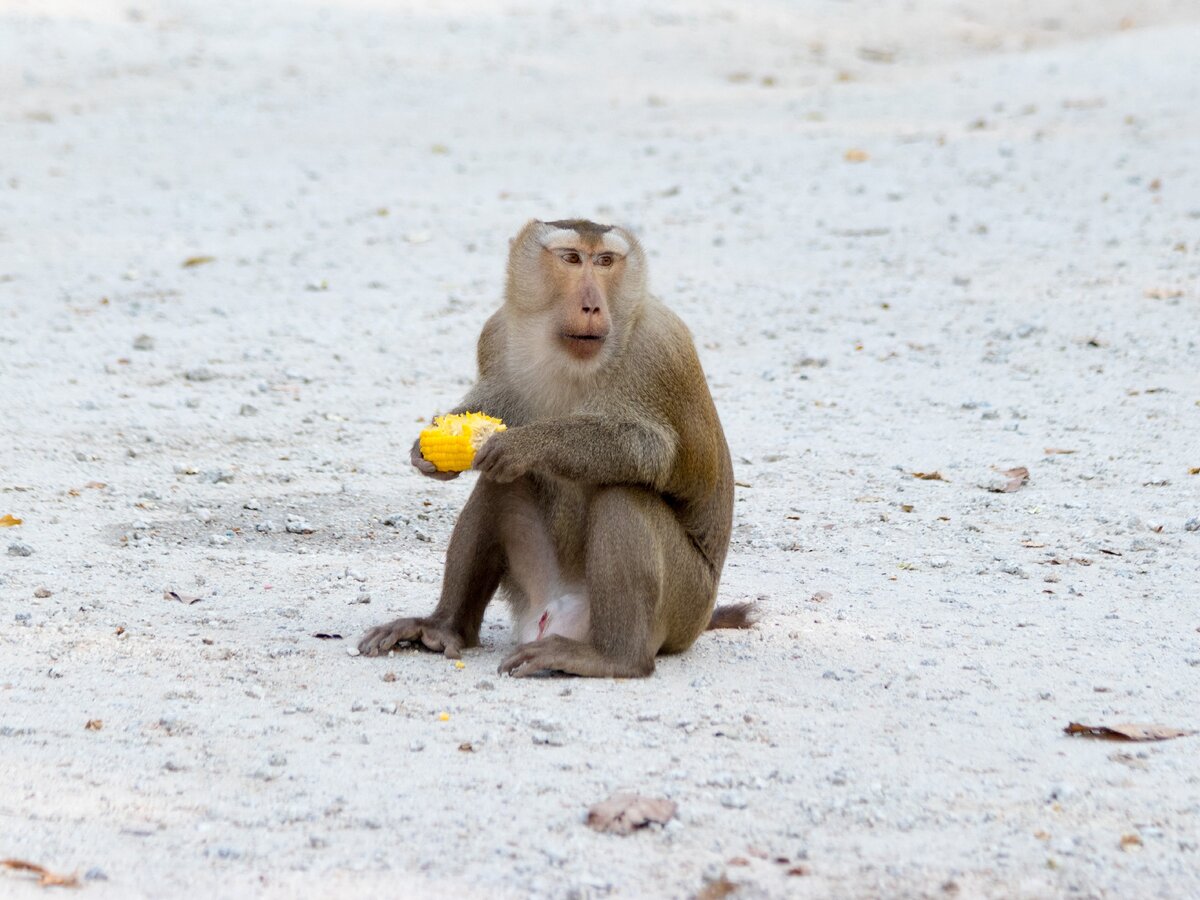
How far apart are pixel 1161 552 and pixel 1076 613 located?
88 cm

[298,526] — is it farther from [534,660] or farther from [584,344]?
[584,344]

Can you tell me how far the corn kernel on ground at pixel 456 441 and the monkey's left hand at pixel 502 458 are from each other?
0.10m

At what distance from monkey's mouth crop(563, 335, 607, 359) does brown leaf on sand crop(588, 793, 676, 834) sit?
1.49 meters

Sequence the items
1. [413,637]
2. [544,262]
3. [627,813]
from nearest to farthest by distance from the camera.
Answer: [627,813]
[544,262]
[413,637]

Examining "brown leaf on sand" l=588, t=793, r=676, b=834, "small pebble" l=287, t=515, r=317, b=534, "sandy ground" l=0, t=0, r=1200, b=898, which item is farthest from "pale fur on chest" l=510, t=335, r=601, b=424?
"small pebble" l=287, t=515, r=317, b=534

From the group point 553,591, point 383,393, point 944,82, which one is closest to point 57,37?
point 944,82

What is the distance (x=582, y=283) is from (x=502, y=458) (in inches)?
22.2

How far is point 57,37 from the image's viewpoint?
1688cm

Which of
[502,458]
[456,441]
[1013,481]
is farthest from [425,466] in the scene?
[1013,481]

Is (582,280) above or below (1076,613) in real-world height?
above

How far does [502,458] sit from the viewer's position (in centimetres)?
457

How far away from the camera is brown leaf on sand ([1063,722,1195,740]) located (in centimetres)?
411

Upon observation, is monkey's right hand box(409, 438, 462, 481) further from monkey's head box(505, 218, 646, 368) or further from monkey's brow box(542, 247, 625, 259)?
monkey's brow box(542, 247, 625, 259)

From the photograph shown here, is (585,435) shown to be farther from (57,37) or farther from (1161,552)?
(57,37)
